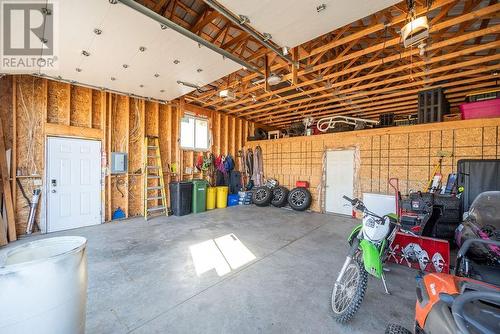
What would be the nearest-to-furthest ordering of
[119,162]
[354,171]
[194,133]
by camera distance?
[119,162] → [354,171] → [194,133]

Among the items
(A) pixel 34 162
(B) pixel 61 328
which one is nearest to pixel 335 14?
(B) pixel 61 328

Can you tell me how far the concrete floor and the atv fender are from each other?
20.2 inches

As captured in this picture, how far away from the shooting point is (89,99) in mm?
4793

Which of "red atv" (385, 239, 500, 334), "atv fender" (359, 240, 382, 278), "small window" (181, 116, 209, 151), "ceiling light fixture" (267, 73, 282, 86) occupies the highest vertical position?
"ceiling light fixture" (267, 73, 282, 86)

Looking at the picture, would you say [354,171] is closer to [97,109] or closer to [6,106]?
[97,109]

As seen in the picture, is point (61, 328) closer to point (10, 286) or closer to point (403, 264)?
point (10, 286)

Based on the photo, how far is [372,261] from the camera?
5.79 feet

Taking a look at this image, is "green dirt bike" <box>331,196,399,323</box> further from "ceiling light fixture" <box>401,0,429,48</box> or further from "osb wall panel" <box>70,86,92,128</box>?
"osb wall panel" <box>70,86,92,128</box>

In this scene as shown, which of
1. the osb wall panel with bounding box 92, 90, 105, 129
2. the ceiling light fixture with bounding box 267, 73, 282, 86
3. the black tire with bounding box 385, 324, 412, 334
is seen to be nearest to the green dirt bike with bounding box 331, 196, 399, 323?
the black tire with bounding box 385, 324, 412, 334

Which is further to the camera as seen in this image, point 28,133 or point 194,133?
point 194,133

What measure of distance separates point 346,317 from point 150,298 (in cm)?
196

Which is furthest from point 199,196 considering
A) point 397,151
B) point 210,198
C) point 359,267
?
point 397,151

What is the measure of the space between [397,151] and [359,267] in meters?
4.64

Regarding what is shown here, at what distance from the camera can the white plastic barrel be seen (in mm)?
1006
